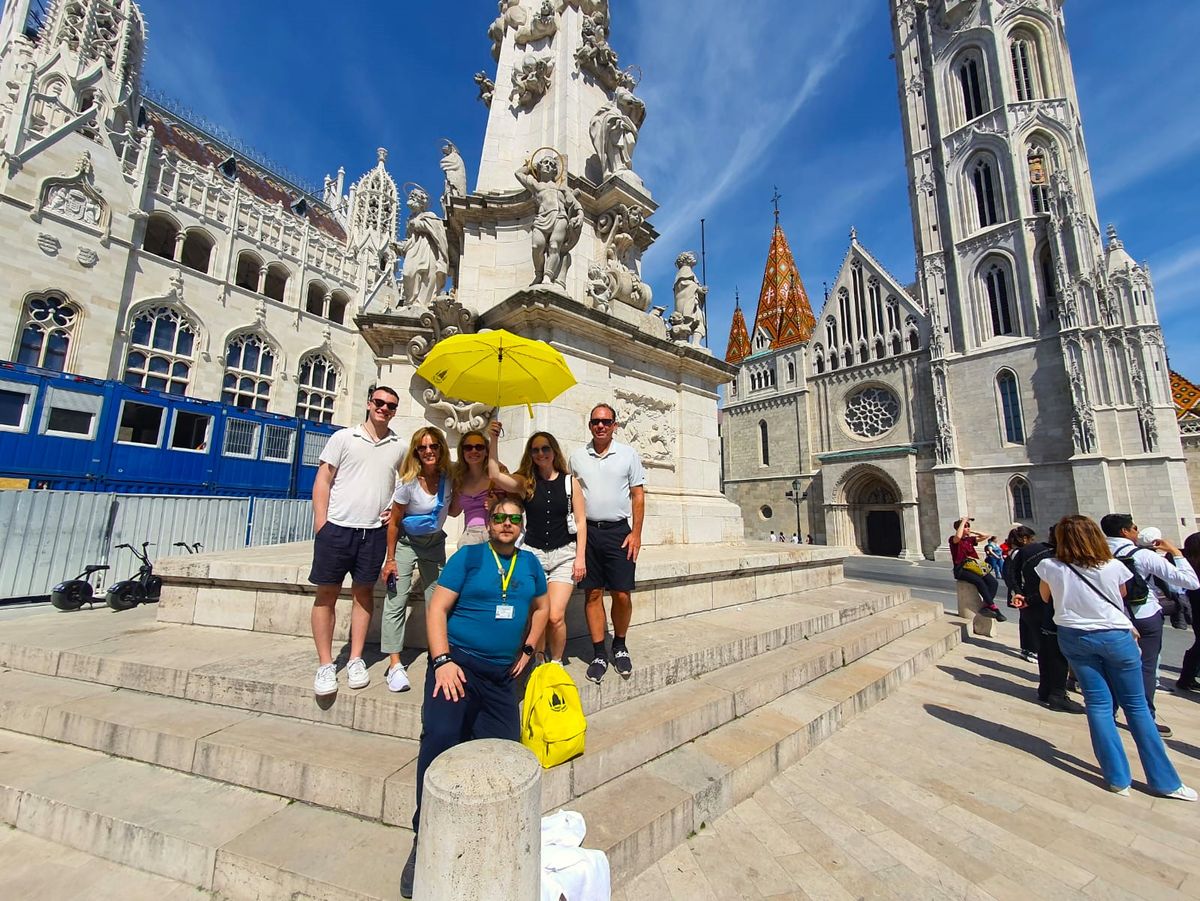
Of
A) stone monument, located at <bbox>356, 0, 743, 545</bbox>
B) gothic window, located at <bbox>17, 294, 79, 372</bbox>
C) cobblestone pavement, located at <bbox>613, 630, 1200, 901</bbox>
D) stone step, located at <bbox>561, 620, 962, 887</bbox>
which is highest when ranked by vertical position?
gothic window, located at <bbox>17, 294, 79, 372</bbox>

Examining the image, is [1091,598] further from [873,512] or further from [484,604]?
[873,512]

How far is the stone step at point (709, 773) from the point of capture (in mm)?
2178

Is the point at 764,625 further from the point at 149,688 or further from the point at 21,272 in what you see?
the point at 21,272

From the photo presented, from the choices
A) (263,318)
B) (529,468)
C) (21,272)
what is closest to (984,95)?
(529,468)

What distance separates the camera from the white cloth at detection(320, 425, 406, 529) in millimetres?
3031

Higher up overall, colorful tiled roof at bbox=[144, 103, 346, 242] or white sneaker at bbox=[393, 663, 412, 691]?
colorful tiled roof at bbox=[144, 103, 346, 242]

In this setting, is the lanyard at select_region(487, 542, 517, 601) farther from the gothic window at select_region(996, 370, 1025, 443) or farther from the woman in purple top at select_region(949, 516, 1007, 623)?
the gothic window at select_region(996, 370, 1025, 443)

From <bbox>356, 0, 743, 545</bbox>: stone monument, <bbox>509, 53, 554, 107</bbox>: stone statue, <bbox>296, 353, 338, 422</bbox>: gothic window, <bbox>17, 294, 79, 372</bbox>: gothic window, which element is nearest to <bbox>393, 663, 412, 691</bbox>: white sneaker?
<bbox>356, 0, 743, 545</bbox>: stone monument

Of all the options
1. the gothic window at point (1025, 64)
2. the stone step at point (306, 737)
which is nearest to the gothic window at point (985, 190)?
the gothic window at point (1025, 64)

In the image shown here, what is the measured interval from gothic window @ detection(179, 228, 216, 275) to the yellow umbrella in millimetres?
28448

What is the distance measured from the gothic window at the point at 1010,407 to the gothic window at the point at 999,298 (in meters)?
3.09

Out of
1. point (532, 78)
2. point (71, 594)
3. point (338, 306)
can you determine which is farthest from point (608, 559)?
point (338, 306)

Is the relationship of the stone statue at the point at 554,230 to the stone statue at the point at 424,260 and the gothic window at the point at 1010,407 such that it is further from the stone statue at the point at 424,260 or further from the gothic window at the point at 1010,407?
the gothic window at the point at 1010,407

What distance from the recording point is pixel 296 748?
252 cm
